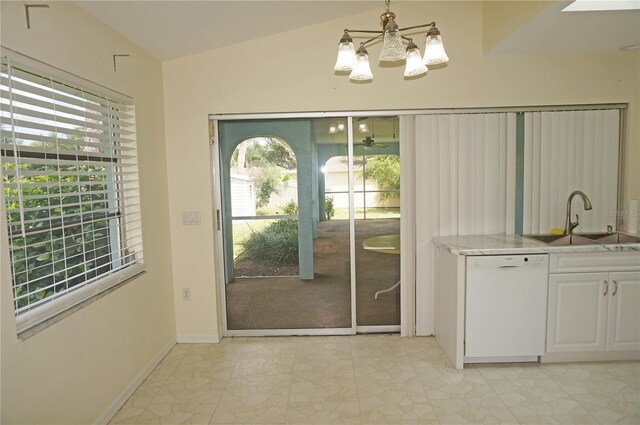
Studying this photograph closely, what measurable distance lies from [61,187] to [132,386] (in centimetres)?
143

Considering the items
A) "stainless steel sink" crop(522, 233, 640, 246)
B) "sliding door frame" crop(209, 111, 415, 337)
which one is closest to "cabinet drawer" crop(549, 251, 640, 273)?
"stainless steel sink" crop(522, 233, 640, 246)

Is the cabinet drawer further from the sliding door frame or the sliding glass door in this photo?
the sliding glass door

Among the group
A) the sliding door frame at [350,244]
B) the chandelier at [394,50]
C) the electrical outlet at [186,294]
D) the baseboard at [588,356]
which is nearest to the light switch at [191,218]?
the sliding door frame at [350,244]

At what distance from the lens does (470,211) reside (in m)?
3.38

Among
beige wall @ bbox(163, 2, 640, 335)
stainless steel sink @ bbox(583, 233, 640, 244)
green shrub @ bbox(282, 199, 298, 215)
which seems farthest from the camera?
green shrub @ bbox(282, 199, 298, 215)

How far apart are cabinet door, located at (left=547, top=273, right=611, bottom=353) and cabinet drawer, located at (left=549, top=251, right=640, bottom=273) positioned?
0.04 metres

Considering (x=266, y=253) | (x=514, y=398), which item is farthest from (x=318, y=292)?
(x=514, y=398)

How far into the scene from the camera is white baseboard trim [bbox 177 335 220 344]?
3467 mm

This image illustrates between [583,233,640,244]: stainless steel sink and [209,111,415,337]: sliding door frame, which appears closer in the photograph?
[583,233,640,244]: stainless steel sink

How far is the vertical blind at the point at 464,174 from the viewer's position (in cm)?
333

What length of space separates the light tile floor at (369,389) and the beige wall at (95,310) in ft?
0.97

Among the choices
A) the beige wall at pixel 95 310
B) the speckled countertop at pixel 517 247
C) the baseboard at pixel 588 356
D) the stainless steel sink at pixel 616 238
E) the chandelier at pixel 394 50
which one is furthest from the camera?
the stainless steel sink at pixel 616 238

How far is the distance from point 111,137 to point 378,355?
2.51 meters

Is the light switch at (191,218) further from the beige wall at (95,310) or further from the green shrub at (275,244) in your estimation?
the green shrub at (275,244)
